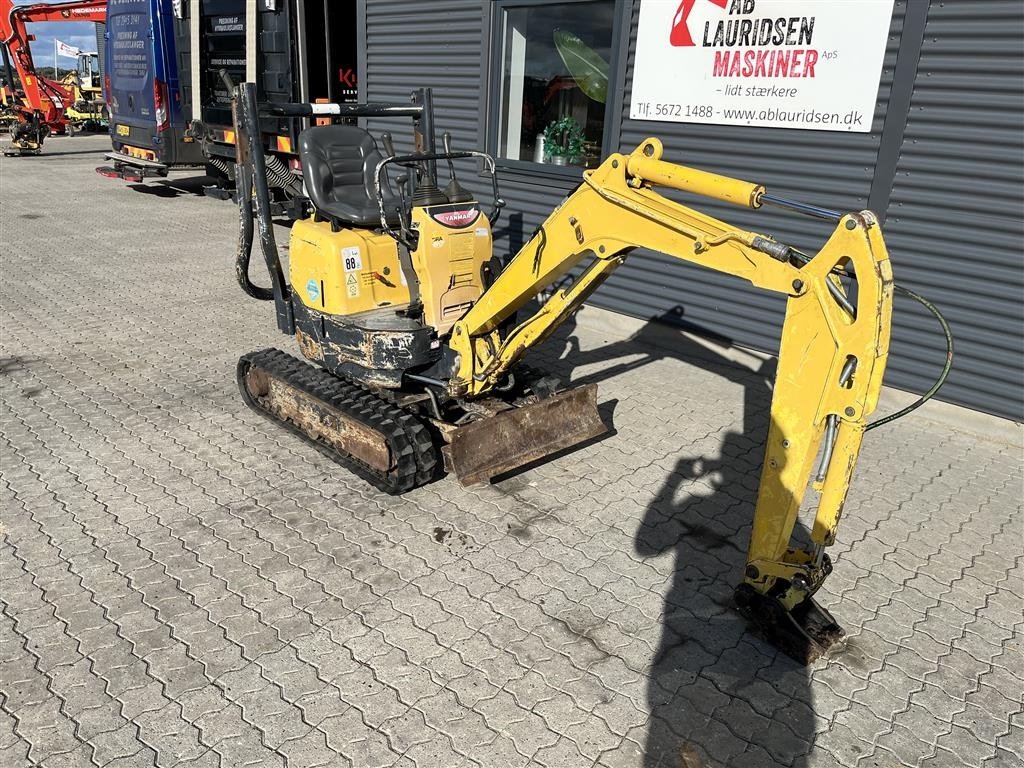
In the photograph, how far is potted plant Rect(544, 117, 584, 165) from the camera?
8172 millimetres

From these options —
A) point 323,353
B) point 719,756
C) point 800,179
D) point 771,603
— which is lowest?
point 719,756

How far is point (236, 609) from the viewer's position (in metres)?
3.76

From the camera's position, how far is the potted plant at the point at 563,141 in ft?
26.8

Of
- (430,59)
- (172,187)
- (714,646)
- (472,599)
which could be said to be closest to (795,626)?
(714,646)

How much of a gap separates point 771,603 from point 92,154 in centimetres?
2283

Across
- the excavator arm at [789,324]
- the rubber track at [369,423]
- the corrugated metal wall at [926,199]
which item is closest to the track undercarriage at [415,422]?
the rubber track at [369,423]

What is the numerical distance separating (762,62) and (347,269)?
4034mm

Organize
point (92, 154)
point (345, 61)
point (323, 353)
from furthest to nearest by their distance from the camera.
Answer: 1. point (92, 154)
2. point (345, 61)
3. point (323, 353)

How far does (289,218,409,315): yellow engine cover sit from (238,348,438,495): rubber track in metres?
0.52

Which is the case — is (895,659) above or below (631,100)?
below

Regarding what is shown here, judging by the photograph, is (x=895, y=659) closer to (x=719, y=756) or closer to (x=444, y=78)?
(x=719, y=756)

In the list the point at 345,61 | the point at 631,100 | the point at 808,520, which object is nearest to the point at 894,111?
the point at 631,100

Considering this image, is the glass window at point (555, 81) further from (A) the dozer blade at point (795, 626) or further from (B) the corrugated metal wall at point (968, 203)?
(A) the dozer blade at point (795, 626)

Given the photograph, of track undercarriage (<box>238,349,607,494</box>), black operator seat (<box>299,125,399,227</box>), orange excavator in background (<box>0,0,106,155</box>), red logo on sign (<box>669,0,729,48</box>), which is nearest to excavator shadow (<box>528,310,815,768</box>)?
track undercarriage (<box>238,349,607,494</box>)
